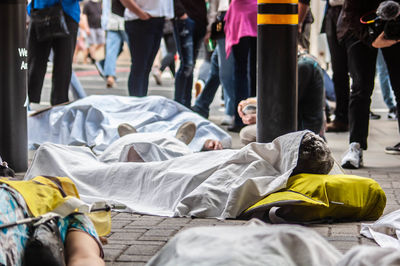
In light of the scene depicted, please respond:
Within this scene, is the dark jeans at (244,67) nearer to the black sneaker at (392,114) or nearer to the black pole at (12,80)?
the black sneaker at (392,114)

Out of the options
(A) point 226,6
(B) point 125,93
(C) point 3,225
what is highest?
(A) point 226,6

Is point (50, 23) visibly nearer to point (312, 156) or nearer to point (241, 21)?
point (241, 21)

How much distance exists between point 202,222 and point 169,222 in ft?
0.56

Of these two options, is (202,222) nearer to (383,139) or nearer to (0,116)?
(0,116)

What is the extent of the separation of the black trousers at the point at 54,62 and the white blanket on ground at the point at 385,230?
493 centimetres

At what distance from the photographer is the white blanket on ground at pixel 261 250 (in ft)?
7.02

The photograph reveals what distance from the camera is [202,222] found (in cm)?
429

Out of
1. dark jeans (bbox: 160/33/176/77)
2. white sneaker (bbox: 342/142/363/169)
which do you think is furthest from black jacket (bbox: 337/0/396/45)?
dark jeans (bbox: 160/33/176/77)

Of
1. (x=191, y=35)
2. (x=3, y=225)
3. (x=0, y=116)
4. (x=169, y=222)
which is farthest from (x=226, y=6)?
(x=3, y=225)

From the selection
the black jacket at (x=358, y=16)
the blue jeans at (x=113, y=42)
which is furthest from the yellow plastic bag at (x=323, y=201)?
the blue jeans at (x=113, y=42)

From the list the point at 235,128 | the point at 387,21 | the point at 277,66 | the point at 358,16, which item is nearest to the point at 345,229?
the point at 277,66

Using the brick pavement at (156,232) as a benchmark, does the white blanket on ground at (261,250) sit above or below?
above

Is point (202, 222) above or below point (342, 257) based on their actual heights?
below

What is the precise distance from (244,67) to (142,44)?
109cm
